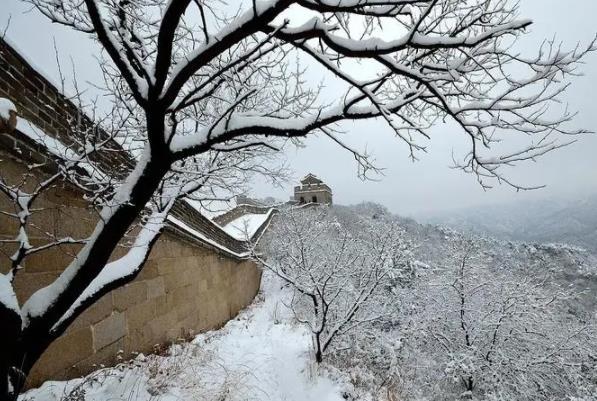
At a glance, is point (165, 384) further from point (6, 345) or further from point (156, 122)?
point (156, 122)

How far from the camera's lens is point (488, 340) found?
13117mm

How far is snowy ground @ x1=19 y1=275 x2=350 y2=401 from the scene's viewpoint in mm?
3857

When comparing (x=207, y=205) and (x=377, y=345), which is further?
(x=377, y=345)

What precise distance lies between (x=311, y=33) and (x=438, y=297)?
14865 millimetres

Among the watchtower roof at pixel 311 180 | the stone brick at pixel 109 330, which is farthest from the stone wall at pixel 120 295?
the watchtower roof at pixel 311 180

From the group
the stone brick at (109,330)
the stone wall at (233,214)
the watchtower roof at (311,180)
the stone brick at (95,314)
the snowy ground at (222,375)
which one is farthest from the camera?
the watchtower roof at (311,180)

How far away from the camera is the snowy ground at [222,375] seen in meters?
3.86

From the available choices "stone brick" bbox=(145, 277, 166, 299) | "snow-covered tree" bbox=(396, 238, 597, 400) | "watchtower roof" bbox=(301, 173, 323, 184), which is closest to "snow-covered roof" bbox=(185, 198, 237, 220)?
"stone brick" bbox=(145, 277, 166, 299)

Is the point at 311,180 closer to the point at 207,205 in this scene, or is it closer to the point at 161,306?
the point at 161,306

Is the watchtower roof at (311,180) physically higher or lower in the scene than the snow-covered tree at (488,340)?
higher

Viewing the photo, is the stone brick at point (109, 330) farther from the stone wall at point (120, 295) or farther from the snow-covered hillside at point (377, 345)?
the snow-covered hillside at point (377, 345)

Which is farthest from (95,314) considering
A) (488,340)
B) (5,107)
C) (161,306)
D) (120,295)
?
(488,340)

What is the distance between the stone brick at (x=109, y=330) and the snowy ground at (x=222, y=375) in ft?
1.28

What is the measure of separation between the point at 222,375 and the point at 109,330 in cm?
164
